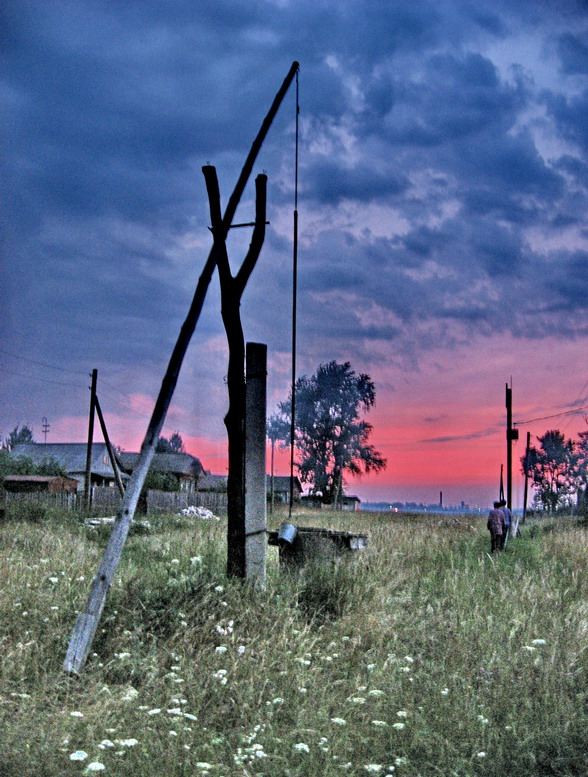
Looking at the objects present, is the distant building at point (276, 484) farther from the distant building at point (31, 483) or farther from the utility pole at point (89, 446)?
the utility pole at point (89, 446)

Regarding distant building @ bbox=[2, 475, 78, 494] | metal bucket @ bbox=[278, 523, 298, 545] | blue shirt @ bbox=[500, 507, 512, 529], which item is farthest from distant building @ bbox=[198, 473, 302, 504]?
metal bucket @ bbox=[278, 523, 298, 545]

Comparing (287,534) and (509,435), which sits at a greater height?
(509,435)

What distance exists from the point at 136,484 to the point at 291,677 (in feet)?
6.69

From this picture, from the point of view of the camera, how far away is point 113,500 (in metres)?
44.7

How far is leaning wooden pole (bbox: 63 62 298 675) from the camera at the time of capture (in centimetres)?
567

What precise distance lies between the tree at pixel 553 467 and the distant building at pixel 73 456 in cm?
6527

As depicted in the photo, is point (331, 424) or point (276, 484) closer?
point (331, 424)

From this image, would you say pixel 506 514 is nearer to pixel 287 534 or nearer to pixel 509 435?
pixel 287 534

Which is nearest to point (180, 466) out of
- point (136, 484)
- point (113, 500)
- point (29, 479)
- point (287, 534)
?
point (29, 479)

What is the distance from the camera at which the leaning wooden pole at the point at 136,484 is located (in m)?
5.67

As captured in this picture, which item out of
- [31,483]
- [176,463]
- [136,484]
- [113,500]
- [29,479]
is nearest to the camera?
[136,484]

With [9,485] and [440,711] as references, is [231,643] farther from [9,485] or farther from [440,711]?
[9,485]

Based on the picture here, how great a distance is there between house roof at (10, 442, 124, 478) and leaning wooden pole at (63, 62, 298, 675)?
2556 inches

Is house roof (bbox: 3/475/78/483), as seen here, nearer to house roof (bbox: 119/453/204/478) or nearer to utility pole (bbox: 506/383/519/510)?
house roof (bbox: 119/453/204/478)
